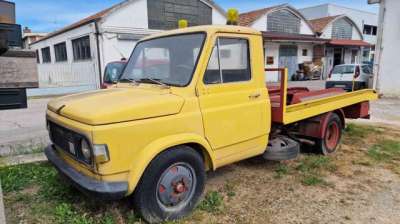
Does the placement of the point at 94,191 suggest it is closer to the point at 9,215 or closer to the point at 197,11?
the point at 9,215

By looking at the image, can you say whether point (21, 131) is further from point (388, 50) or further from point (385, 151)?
point (388, 50)

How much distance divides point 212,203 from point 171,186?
0.71m

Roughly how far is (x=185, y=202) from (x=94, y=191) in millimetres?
1102

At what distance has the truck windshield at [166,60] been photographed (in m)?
3.45

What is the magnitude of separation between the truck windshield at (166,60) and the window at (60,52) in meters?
19.7

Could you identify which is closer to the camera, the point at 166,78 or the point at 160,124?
the point at 160,124

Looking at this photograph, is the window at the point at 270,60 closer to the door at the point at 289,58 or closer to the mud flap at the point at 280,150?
the door at the point at 289,58

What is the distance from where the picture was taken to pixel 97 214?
3.43m

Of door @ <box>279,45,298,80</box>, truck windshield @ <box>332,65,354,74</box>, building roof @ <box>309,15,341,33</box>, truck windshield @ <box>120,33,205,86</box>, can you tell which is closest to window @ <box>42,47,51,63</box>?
door @ <box>279,45,298,80</box>

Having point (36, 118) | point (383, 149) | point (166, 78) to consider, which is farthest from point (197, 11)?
point (166, 78)

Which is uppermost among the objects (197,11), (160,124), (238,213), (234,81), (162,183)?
(197,11)

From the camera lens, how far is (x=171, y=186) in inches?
128

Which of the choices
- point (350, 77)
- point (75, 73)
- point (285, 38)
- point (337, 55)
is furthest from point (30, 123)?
point (337, 55)

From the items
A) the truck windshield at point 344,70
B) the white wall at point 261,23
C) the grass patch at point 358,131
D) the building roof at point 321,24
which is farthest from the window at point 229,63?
the building roof at point 321,24
